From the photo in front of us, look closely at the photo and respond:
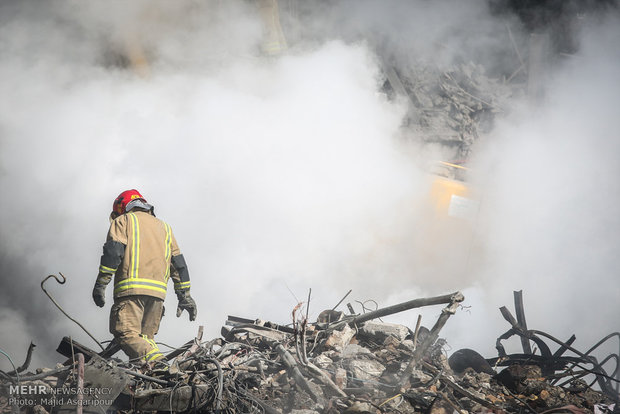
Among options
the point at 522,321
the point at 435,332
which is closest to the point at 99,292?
the point at 435,332

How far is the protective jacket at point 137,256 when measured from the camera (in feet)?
11.0

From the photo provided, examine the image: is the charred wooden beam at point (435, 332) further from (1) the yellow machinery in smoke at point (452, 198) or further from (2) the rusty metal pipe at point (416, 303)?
(1) the yellow machinery in smoke at point (452, 198)

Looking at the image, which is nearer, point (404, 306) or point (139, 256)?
point (404, 306)

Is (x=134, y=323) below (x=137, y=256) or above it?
below

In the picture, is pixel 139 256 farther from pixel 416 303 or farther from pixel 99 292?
pixel 416 303

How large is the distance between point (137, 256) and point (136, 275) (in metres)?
0.14

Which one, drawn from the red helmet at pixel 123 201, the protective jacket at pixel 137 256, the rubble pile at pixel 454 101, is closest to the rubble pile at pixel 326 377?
the protective jacket at pixel 137 256

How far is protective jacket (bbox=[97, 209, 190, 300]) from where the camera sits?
3.34m

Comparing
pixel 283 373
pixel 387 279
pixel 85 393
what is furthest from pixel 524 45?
pixel 85 393

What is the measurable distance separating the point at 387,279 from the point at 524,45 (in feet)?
21.6

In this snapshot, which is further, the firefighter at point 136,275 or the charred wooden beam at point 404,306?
the firefighter at point 136,275

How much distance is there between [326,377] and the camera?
2.78m

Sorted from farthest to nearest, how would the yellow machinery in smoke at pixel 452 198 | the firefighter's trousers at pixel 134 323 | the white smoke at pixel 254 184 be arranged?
the yellow machinery in smoke at pixel 452 198
the white smoke at pixel 254 184
the firefighter's trousers at pixel 134 323

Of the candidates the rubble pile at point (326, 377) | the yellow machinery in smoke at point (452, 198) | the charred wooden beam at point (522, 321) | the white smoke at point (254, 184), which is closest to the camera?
the rubble pile at point (326, 377)
